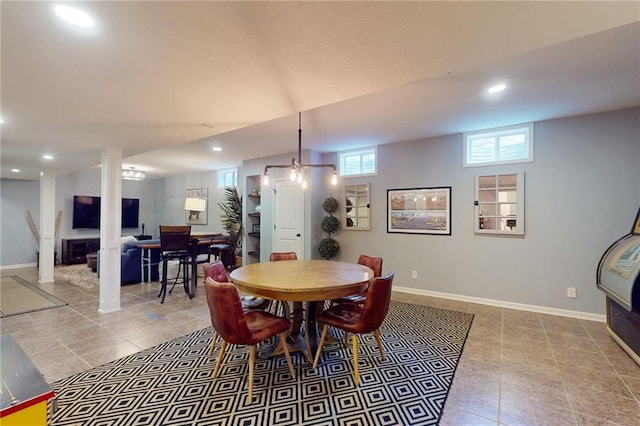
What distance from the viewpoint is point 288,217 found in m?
5.90

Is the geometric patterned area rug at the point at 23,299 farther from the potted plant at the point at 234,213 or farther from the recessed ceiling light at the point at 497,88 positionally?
the recessed ceiling light at the point at 497,88

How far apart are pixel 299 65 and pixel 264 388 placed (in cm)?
237

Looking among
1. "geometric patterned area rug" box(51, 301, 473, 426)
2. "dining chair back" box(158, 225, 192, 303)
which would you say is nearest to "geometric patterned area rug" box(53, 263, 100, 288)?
"dining chair back" box(158, 225, 192, 303)

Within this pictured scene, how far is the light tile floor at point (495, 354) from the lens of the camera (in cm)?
200

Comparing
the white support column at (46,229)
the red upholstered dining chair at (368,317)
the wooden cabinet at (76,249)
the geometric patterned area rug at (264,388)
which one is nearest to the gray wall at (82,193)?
the wooden cabinet at (76,249)

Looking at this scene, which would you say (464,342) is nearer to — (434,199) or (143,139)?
(434,199)

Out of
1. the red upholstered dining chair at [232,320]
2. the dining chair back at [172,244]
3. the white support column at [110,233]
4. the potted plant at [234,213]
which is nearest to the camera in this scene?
the red upholstered dining chair at [232,320]

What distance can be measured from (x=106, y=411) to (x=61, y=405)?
1.15ft

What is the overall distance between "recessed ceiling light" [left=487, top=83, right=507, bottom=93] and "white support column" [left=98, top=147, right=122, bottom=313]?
4826 mm

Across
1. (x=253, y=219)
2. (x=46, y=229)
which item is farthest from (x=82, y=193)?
(x=253, y=219)

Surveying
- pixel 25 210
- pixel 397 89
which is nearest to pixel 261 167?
pixel 397 89

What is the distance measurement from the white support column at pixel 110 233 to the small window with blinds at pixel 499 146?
17.0ft

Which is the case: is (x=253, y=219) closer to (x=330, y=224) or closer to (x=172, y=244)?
(x=330, y=224)

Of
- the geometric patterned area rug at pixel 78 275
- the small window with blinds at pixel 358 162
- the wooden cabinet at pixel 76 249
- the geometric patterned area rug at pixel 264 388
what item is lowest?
the geometric patterned area rug at pixel 78 275
